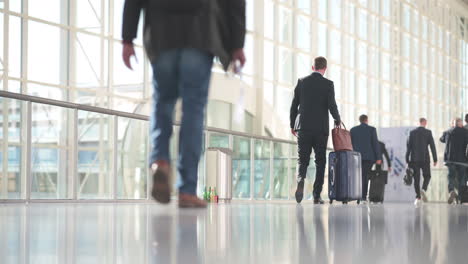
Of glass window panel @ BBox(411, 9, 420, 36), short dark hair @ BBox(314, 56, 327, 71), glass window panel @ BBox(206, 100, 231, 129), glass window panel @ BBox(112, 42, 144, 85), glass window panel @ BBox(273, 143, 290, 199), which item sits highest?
glass window panel @ BBox(411, 9, 420, 36)

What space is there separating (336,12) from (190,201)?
28.9 meters

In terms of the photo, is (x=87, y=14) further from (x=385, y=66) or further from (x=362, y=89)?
(x=385, y=66)

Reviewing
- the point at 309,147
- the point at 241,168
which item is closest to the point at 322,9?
the point at 241,168

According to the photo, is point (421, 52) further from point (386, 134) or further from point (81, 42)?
point (81, 42)

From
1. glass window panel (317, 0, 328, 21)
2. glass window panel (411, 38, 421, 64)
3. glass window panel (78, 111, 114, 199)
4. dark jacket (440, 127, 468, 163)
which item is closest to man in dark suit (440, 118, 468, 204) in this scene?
dark jacket (440, 127, 468, 163)

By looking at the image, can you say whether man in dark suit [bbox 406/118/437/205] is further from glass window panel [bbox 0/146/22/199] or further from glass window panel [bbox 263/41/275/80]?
glass window panel [bbox 263/41/275/80]

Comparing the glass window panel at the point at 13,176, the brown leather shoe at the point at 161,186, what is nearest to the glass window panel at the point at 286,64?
the glass window panel at the point at 13,176

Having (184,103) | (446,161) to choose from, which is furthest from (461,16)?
(184,103)

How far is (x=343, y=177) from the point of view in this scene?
431 inches

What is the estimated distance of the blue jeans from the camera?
14.2 ft

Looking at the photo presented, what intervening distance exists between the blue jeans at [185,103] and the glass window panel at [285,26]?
2473 cm

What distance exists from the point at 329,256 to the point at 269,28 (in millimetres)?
26321

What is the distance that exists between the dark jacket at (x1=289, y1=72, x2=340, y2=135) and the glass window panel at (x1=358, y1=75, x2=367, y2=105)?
24.8 meters

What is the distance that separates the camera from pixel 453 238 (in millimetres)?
3049
